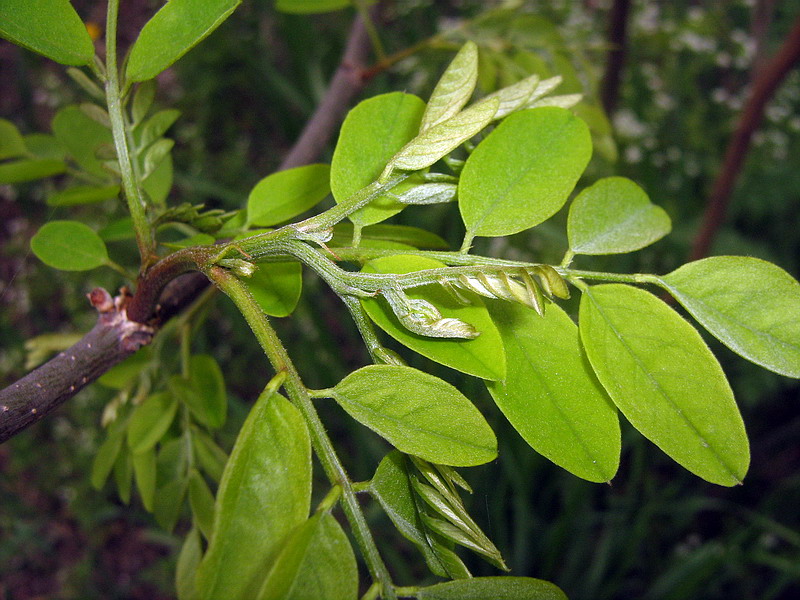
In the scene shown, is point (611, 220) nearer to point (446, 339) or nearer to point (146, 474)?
point (446, 339)

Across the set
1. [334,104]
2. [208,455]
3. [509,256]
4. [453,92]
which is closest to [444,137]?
[453,92]

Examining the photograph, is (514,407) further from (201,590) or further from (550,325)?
(201,590)

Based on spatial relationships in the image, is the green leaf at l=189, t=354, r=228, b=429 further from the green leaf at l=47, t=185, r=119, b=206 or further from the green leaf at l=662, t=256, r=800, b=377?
the green leaf at l=662, t=256, r=800, b=377

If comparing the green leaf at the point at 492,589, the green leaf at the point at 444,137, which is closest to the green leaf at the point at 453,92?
the green leaf at the point at 444,137

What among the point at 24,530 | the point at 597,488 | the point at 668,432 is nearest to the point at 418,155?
the point at 668,432

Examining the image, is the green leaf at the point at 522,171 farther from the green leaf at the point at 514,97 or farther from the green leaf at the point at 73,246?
the green leaf at the point at 73,246

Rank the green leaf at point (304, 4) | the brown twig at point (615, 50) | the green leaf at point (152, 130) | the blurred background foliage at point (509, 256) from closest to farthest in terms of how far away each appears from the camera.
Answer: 1. the green leaf at point (152, 130)
2. the green leaf at point (304, 4)
3. the brown twig at point (615, 50)
4. the blurred background foliage at point (509, 256)
